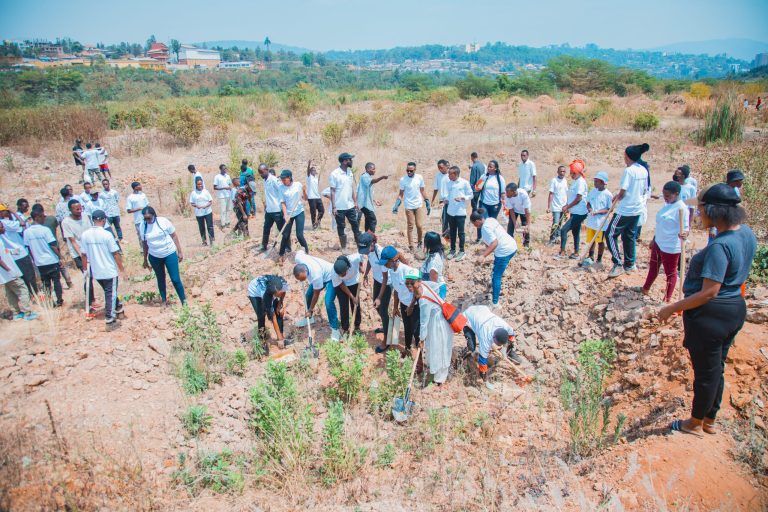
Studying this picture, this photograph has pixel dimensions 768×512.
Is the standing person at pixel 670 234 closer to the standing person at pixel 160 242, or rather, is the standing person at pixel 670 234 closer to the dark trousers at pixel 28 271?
the standing person at pixel 160 242

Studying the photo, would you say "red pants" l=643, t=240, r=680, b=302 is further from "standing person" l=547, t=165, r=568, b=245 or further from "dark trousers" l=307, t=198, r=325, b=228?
"dark trousers" l=307, t=198, r=325, b=228

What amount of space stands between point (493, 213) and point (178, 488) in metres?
6.46

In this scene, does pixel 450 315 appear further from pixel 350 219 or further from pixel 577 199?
pixel 350 219

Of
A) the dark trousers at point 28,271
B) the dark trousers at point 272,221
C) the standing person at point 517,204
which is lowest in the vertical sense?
the dark trousers at point 28,271

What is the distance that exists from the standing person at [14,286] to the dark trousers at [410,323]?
5.66 meters

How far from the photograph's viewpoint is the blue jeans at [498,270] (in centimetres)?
616

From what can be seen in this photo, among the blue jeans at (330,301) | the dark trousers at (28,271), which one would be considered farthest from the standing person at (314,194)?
the dark trousers at (28,271)

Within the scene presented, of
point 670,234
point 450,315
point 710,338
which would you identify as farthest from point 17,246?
point 670,234

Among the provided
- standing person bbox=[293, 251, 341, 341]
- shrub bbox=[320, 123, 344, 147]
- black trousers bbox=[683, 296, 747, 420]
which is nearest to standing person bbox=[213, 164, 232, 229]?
standing person bbox=[293, 251, 341, 341]

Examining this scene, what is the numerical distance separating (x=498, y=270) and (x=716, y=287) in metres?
3.27

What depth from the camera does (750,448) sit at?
10.8 ft

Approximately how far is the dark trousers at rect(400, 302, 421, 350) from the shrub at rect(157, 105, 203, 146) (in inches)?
632

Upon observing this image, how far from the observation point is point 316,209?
32.6 ft

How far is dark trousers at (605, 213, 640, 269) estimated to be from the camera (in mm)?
5891
